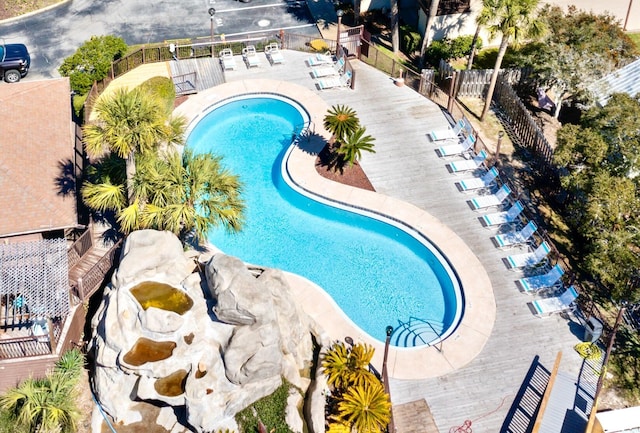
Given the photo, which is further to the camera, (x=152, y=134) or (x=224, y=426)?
(x=152, y=134)

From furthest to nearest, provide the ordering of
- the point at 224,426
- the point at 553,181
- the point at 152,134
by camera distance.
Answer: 1. the point at 553,181
2. the point at 152,134
3. the point at 224,426

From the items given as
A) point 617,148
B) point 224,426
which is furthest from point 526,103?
point 224,426

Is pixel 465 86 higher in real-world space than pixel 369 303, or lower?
higher

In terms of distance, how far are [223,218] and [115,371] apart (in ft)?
21.5

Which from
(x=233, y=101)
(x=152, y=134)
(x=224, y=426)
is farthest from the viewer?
(x=233, y=101)

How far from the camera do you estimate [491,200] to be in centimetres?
2903

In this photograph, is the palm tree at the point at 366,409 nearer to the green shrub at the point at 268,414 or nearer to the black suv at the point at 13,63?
the green shrub at the point at 268,414

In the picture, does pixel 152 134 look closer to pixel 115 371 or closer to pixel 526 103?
pixel 115 371

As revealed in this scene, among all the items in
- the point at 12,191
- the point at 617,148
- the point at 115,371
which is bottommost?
the point at 115,371

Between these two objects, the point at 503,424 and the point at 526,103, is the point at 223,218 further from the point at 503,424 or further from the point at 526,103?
the point at 526,103

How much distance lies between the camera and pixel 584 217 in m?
25.0

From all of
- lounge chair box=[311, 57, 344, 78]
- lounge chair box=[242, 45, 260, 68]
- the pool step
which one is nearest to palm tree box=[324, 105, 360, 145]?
lounge chair box=[311, 57, 344, 78]

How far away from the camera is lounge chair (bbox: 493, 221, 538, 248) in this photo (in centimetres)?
2718

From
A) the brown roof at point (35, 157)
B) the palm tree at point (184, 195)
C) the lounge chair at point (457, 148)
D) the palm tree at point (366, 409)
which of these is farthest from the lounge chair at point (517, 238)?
the brown roof at point (35, 157)
